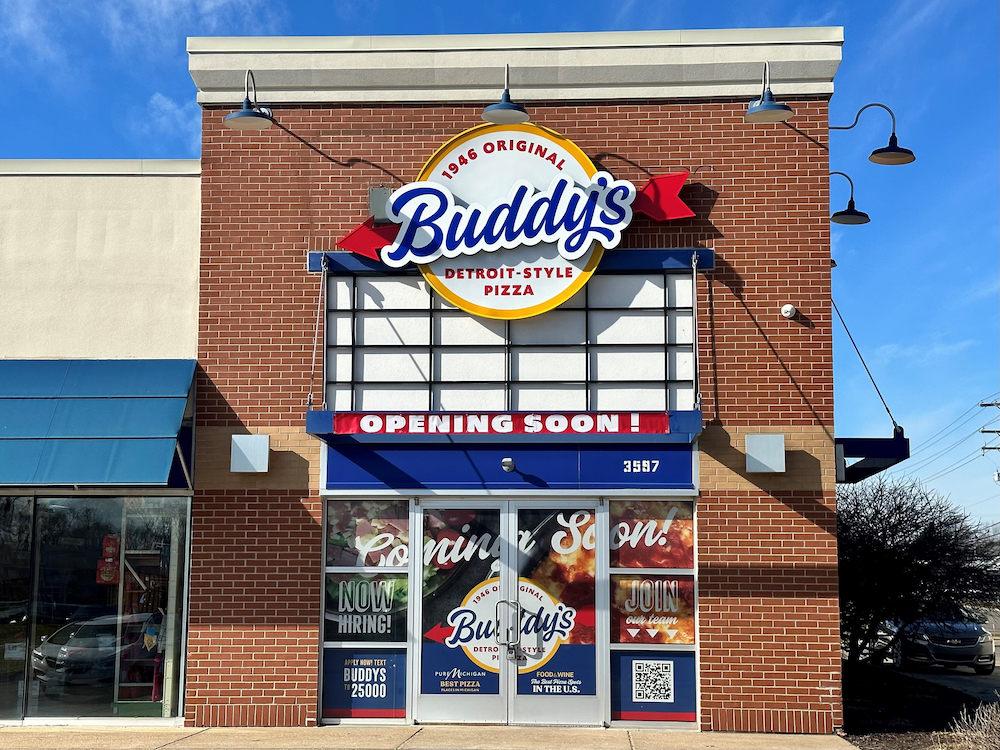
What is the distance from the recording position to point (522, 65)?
1216 centimetres

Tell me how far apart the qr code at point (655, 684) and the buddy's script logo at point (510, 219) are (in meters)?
4.68

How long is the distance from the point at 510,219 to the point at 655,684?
544 cm

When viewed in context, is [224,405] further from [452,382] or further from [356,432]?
[452,382]

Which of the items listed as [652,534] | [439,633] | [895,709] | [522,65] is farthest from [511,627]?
[522,65]

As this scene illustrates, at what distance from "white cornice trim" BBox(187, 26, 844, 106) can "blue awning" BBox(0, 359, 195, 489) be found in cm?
345

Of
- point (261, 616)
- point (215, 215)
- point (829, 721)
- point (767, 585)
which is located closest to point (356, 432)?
point (261, 616)

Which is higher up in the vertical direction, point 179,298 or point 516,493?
point 179,298

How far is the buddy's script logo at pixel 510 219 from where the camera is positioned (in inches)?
465

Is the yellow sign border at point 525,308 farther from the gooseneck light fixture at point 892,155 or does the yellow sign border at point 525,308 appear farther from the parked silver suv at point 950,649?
the parked silver suv at point 950,649

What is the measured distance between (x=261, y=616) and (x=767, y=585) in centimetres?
563

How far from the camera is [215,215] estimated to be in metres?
12.3

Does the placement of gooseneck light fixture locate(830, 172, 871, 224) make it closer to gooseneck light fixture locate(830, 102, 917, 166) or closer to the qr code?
gooseneck light fixture locate(830, 102, 917, 166)

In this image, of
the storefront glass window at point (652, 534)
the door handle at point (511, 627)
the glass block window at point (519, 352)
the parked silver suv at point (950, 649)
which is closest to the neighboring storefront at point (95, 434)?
the glass block window at point (519, 352)

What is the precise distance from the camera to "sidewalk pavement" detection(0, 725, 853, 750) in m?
10.5
